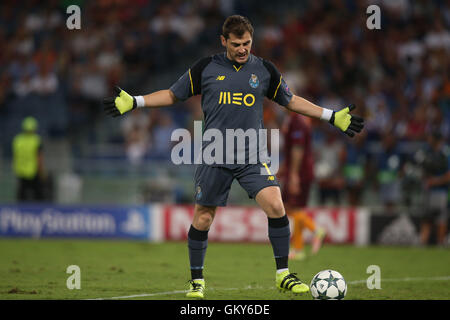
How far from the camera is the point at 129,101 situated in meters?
7.21

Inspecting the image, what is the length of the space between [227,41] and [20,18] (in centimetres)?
1568

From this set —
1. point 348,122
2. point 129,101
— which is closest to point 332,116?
point 348,122

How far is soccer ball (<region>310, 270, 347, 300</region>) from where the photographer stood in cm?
702

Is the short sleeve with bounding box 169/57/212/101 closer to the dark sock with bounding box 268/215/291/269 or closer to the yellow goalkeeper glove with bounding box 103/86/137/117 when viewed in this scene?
the yellow goalkeeper glove with bounding box 103/86/137/117

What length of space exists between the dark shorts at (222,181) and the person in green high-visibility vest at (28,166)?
9.46 meters

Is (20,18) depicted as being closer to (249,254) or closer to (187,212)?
(187,212)

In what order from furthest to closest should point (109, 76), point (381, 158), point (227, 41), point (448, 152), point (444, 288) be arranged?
point (109, 76) < point (381, 158) < point (448, 152) < point (444, 288) < point (227, 41)

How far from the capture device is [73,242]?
14664mm

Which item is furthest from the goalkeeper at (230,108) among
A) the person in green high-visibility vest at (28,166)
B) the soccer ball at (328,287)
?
the person in green high-visibility vest at (28,166)

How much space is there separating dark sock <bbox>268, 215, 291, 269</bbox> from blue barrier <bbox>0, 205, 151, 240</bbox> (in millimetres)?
8048

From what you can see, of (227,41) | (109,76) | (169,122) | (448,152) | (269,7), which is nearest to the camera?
(227,41)

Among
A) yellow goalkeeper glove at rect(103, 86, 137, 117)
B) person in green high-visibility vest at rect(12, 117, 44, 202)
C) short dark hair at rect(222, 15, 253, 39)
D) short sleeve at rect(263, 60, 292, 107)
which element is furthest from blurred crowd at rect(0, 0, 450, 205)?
yellow goalkeeper glove at rect(103, 86, 137, 117)

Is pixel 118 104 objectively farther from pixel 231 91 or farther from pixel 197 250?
pixel 197 250

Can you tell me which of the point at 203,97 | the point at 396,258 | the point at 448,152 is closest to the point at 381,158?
the point at 448,152
